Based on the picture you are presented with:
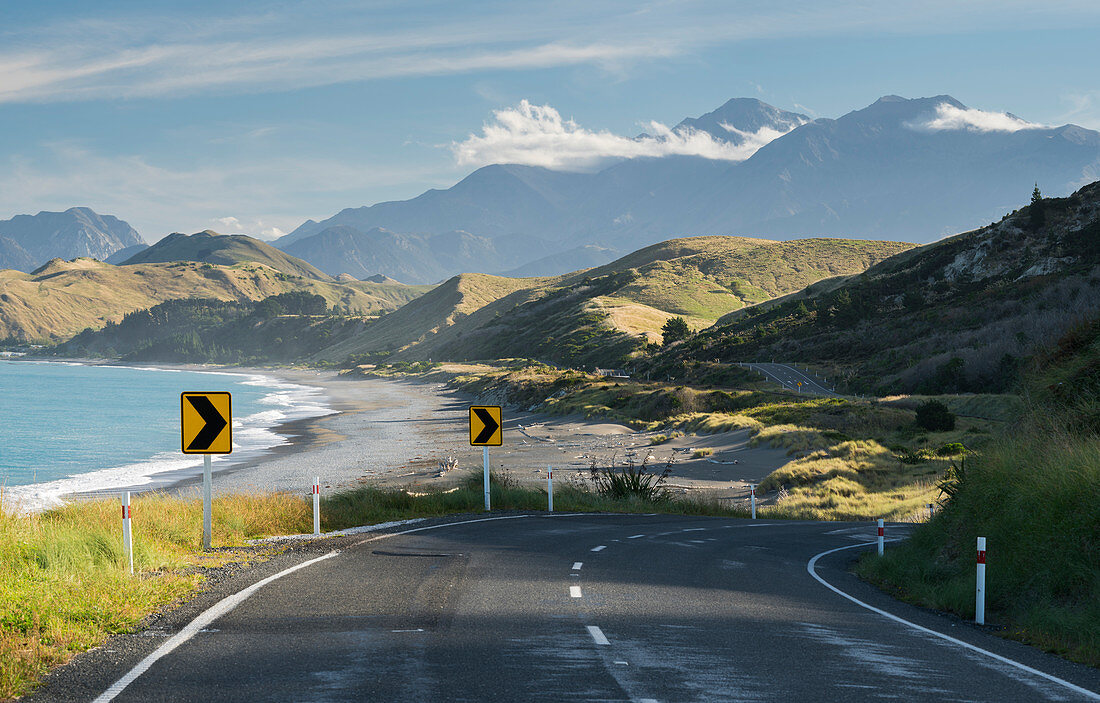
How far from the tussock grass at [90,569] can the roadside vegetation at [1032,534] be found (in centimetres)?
937

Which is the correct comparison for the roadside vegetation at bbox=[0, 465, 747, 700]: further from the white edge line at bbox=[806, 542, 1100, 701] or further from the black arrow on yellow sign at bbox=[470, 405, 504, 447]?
the white edge line at bbox=[806, 542, 1100, 701]

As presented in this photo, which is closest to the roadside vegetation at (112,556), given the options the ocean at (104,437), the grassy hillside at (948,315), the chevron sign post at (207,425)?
the chevron sign post at (207,425)

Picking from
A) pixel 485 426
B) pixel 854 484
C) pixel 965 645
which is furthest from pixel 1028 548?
pixel 854 484

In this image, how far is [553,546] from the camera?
16.3m

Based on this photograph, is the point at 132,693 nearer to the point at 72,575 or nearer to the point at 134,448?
the point at 72,575

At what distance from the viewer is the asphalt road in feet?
22.0

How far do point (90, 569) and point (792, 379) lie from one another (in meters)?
74.2

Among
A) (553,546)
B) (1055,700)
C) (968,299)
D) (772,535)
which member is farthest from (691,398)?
(1055,700)

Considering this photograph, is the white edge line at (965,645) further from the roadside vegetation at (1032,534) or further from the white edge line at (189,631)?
the white edge line at (189,631)

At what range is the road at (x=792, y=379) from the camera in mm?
72925

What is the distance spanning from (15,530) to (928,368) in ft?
221

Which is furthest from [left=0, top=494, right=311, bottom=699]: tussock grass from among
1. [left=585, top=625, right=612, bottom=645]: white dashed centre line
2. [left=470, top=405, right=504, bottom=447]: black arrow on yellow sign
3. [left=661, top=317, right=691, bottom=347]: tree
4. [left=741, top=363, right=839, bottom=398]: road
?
[left=661, top=317, right=691, bottom=347]: tree

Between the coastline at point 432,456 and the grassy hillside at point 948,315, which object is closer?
the coastline at point 432,456

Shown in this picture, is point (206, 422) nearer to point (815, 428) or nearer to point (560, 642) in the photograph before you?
point (560, 642)
